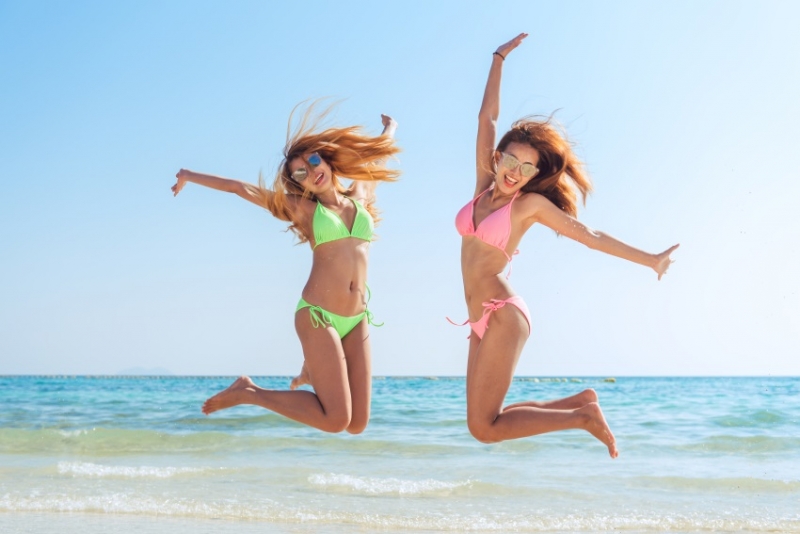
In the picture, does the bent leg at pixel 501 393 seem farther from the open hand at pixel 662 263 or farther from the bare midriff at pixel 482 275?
the open hand at pixel 662 263

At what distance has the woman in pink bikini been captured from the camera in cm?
611

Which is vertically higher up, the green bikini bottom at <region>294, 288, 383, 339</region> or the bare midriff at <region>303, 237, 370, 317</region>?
the bare midriff at <region>303, 237, 370, 317</region>

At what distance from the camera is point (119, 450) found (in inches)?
568

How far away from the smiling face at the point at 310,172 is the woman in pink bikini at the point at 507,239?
1.06 m

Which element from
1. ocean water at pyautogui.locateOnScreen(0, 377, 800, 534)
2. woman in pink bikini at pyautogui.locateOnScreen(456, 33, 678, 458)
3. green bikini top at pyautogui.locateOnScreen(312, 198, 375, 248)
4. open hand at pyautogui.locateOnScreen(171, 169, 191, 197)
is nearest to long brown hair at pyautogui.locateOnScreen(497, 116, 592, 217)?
woman in pink bikini at pyautogui.locateOnScreen(456, 33, 678, 458)

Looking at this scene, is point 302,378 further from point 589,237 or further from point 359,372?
point 589,237

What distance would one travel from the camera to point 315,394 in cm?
657

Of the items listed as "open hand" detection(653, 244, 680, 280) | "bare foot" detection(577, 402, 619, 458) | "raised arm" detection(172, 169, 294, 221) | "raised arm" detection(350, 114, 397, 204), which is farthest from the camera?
"raised arm" detection(350, 114, 397, 204)

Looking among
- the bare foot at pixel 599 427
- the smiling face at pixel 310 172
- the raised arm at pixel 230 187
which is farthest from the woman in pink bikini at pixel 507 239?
the raised arm at pixel 230 187

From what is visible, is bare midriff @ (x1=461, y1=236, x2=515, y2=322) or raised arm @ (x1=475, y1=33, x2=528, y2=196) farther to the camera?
raised arm @ (x1=475, y1=33, x2=528, y2=196)

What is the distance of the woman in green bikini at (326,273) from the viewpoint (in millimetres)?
6480

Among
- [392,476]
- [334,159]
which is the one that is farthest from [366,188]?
[392,476]

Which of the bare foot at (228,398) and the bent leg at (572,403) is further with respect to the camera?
the bare foot at (228,398)

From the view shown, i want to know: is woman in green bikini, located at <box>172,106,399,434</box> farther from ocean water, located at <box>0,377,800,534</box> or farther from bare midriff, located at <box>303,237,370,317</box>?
ocean water, located at <box>0,377,800,534</box>
